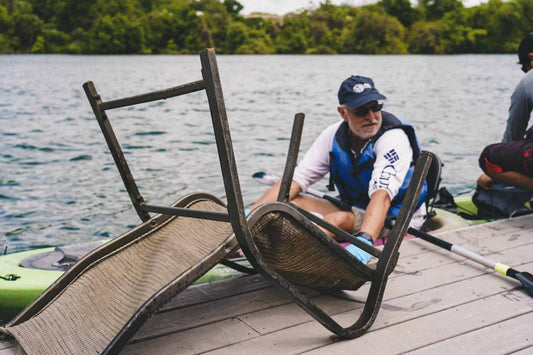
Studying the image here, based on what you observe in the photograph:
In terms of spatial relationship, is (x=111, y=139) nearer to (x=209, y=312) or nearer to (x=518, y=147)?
(x=209, y=312)

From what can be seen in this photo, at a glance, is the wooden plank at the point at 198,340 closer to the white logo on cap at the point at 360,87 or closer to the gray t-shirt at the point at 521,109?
the white logo on cap at the point at 360,87

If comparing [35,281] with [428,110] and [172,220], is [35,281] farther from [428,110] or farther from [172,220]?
[428,110]

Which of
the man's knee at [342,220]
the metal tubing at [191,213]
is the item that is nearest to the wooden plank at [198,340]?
the metal tubing at [191,213]

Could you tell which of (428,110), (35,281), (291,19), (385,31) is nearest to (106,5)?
(291,19)

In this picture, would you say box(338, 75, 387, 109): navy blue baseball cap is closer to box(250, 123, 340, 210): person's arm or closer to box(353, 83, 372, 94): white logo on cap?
box(353, 83, 372, 94): white logo on cap

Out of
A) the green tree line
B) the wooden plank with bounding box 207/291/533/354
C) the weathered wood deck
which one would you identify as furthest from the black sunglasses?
the green tree line

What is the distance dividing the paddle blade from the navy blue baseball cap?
1281mm

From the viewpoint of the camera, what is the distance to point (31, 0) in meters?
81.7

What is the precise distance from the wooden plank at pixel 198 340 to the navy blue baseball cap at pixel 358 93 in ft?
5.27

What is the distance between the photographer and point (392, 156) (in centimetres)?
344

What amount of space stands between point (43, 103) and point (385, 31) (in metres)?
65.4

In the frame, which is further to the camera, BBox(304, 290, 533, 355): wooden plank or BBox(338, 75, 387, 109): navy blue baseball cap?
BBox(338, 75, 387, 109): navy blue baseball cap

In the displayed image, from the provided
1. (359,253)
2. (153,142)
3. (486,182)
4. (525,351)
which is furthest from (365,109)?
(153,142)

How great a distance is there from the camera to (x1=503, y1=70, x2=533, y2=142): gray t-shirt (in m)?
4.19
